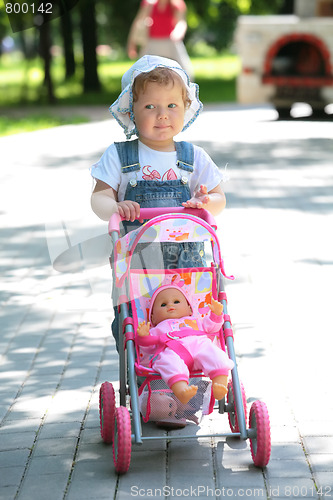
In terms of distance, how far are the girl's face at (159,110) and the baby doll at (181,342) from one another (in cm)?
71

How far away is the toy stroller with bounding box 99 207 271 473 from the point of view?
14.2ft

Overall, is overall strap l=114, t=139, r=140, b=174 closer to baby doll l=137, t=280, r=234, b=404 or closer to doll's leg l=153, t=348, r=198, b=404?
baby doll l=137, t=280, r=234, b=404

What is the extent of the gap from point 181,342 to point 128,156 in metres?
0.96

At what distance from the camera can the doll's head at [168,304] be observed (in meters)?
4.41

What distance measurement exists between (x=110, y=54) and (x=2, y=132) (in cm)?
7578

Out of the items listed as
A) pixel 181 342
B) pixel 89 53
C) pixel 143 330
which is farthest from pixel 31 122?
pixel 181 342

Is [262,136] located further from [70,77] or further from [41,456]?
[70,77]

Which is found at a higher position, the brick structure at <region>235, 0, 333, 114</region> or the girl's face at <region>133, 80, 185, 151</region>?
the girl's face at <region>133, 80, 185, 151</region>

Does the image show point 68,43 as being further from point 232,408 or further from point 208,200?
point 232,408

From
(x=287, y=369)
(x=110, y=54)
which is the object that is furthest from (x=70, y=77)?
(x=110, y=54)

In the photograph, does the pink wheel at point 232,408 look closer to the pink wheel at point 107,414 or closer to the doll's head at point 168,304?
the doll's head at point 168,304

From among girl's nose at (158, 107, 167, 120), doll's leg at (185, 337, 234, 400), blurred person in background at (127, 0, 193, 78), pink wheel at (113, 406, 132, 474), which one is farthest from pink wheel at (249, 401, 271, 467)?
blurred person in background at (127, 0, 193, 78)

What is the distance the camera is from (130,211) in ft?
14.5

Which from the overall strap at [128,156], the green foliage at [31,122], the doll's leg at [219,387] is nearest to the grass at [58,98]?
the green foliage at [31,122]
